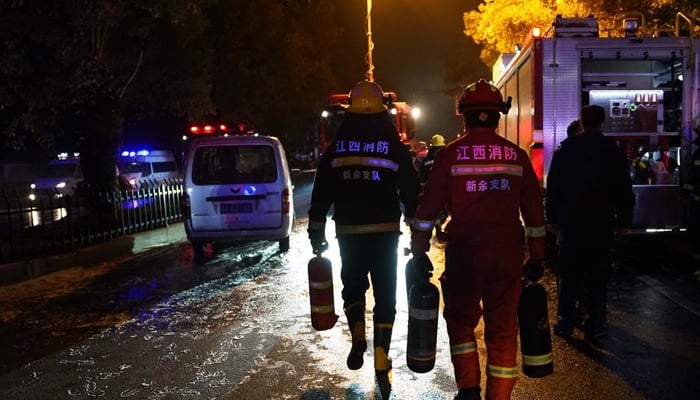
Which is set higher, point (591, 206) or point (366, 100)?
point (366, 100)

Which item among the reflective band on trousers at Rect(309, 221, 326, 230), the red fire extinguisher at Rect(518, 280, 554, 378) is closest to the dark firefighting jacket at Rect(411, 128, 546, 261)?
the red fire extinguisher at Rect(518, 280, 554, 378)

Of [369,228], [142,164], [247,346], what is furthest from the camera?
[142,164]

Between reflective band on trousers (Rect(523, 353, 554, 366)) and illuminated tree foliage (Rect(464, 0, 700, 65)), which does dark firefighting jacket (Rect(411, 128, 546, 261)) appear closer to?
reflective band on trousers (Rect(523, 353, 554, 366))

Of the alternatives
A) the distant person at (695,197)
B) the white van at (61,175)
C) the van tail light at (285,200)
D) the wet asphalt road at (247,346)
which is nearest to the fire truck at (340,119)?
the white van at (61,175)

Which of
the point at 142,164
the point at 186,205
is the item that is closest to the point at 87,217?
the point at 186,205

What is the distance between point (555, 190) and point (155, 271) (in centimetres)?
623

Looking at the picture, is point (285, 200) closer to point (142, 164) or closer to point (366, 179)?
point (366, 179)

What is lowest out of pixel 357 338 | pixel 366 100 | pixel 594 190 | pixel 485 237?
pixel 357 338

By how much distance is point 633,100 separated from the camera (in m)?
9.19

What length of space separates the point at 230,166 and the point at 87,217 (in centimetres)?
280

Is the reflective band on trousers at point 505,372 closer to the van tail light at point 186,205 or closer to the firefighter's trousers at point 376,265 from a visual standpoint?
the firefighter's trousers at point 376,265

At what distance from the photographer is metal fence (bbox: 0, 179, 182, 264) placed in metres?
10.2

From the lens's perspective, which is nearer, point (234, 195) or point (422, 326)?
point (422, 326)

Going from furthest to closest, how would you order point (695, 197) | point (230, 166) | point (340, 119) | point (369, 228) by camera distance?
point (340, 119) < point (230, 166) < point (695, 197) < point (369, 228)
